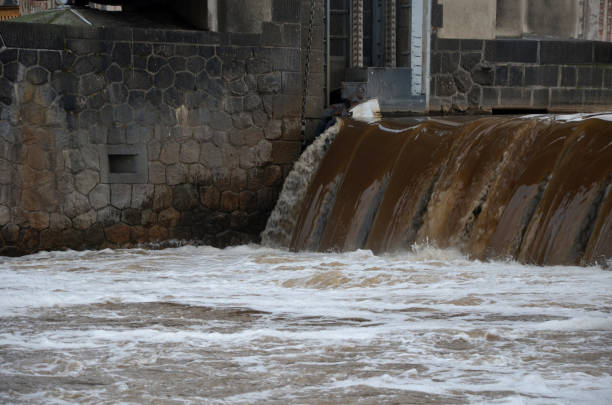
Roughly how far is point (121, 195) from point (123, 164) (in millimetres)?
241

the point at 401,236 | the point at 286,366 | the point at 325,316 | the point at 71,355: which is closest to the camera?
the point at 286,366

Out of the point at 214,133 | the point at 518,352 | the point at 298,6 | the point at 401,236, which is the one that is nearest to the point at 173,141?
the point at 214,133

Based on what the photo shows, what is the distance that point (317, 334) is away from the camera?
11.1 feet

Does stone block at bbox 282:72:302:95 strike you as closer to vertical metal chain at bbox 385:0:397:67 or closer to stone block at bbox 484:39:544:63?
vertical metal chain at bbox 385:0:397:67

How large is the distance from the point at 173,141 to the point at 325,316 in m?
3.17

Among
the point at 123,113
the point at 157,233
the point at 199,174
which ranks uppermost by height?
the point at 123,113

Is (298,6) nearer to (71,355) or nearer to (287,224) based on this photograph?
(287,224)

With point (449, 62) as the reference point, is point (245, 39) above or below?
above

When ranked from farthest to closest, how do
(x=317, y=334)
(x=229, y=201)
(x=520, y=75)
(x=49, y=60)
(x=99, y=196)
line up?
(x=520, y=75), (x=229, y=201), (x=99, y=196), (x=49, y=60), (x=317, y=334)

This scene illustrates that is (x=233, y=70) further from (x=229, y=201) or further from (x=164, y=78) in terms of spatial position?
(x=229, y=201)

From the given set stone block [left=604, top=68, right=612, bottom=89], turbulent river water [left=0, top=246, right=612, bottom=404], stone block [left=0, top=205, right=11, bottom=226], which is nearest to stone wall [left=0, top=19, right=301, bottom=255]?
stone block [left=0, top=205, right=11, bottom=226]

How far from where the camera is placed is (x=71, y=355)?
10.2 ft

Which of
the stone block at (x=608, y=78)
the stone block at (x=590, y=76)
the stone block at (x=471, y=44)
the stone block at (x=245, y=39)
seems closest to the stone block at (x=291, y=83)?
the stone block at (x=245, y=39)

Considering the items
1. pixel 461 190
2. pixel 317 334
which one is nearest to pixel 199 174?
Answer: pixel 461 190
